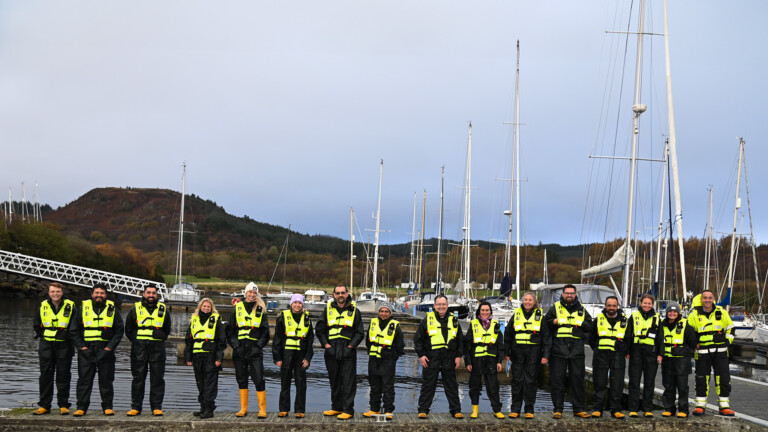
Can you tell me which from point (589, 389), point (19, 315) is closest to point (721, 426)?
point (589, 389)

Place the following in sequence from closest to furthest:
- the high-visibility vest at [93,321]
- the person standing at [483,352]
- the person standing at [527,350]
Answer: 1. the high-visibility vest at [93,321]
2. the person standing at [483,352]
3. the person standing at [527,350]

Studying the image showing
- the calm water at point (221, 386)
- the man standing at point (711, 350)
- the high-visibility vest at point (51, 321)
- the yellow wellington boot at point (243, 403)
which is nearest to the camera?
the high-visibility vest at point (51, 321)

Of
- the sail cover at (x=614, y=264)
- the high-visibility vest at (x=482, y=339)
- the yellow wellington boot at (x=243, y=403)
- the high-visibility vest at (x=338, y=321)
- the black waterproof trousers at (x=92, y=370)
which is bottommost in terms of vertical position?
the yellow wellington boot at (x=243, y=403)

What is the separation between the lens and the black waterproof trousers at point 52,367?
36.4ft

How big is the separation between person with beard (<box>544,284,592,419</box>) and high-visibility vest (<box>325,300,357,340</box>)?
3407mm

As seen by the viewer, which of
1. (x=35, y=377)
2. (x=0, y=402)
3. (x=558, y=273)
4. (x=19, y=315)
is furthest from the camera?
(x=558, y=273)

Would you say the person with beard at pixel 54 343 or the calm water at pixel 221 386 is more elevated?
the person with beard at pixel 54 343

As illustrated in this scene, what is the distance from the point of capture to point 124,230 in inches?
7402

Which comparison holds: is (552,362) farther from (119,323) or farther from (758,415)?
(119,323)

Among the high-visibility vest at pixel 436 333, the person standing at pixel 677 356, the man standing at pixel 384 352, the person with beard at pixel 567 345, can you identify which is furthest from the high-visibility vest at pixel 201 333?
the person standing at pixel 677 356

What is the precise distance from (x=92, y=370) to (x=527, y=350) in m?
7.27

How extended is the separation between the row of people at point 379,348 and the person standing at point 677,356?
0.02m

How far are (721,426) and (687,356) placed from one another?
1.23 meters

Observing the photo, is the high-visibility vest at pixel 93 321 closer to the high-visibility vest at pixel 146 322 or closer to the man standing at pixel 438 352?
the high-visibility vest at pixel 146 322
